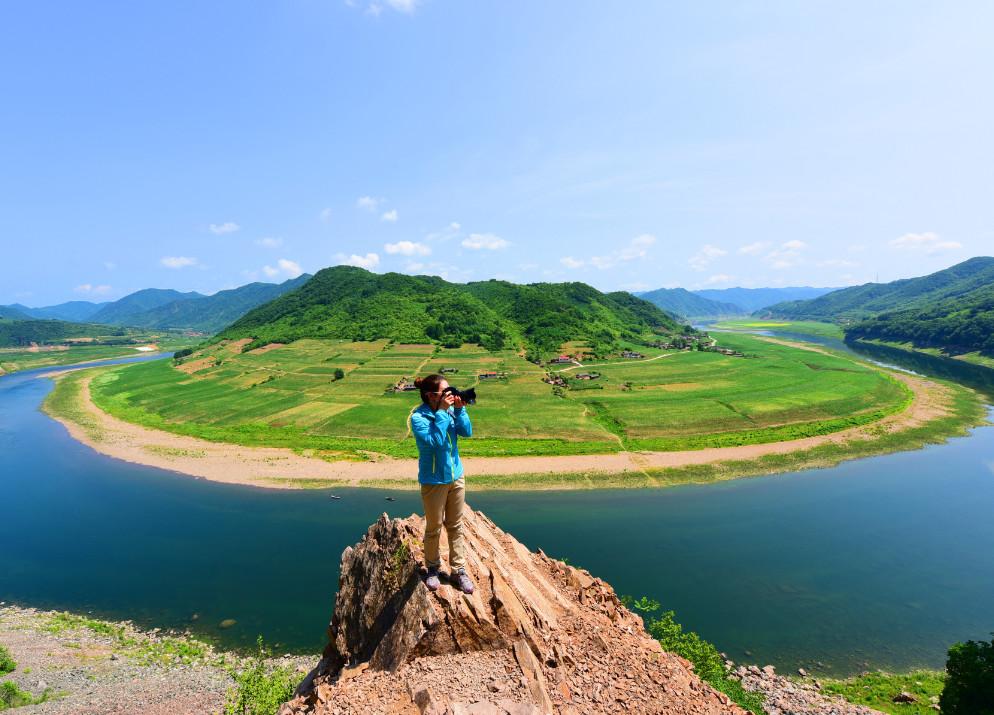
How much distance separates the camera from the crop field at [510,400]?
58.3m

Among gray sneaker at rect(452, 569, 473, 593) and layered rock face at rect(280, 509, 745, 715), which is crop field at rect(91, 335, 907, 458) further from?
gray sneaker at rect(452, 569, 473, 593)

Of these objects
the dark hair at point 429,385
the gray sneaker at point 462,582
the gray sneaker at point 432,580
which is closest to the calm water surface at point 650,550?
the gray sneaker at point 432,580

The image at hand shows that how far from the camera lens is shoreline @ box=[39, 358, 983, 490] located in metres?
46.2

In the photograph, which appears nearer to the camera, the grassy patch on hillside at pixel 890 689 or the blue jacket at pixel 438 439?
the blue jacket at pixel 438 439

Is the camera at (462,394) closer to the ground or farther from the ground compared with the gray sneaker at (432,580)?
farther from the ground

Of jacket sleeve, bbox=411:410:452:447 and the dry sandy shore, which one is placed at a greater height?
jacket sleeve, bbox=411:410:452:447

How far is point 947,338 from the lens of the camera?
137 m

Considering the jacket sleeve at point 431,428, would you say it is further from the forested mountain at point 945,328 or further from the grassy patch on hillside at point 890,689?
the forested mountain at point 945,328

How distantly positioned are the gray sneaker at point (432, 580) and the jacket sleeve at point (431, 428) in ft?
12.9

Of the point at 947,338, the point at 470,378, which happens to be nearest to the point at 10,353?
the point at 470,378

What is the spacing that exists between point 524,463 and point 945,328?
167211 mm

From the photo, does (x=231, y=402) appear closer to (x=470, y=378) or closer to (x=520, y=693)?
(x=470, y=378)

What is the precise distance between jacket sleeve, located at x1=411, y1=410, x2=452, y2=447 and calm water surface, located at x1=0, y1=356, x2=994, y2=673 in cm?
2232

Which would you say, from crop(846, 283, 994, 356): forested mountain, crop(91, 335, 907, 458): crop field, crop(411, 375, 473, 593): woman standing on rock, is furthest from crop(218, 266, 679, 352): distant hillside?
crop(411, 375, 473, 593): woman standing on rock
